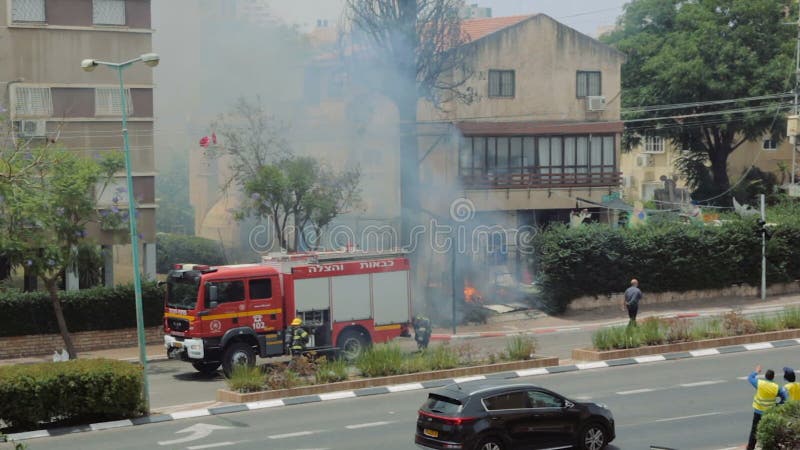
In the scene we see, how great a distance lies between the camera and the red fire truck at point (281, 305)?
2769 centimetres

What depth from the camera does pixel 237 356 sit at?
27797mm

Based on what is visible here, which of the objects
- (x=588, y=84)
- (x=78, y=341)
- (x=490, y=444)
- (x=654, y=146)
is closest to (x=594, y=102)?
(x=588, y=84)

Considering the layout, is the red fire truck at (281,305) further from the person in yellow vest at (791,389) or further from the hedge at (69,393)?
the person in yellow vest at (791,389)

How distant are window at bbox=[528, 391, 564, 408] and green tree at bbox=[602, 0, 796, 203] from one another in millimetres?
41781

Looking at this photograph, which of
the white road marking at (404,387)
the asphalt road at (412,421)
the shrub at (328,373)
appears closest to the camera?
the asphalt road at (412,421)

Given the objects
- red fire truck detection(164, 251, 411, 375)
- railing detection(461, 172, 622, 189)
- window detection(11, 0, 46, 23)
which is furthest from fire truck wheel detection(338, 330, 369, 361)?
railing detection(461, 172, 622, 189)

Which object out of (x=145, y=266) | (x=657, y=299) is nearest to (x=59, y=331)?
(x=145, y=266)

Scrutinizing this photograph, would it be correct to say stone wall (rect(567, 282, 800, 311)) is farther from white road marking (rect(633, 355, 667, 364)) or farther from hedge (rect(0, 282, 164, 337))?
hedge (rect(0, 282, 164, 337))

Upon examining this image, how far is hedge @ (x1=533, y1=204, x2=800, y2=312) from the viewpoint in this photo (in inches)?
1528

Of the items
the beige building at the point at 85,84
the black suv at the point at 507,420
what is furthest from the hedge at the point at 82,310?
the black suv at the point at 507,420

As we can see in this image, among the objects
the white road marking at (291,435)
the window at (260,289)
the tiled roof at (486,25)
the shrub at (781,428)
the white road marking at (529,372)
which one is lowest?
the white road marking at (529,372)

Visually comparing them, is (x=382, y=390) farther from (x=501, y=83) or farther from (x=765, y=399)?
(x=501, y=83)

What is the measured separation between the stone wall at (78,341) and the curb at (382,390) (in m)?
11.2

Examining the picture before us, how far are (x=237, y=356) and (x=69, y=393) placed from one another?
6.53 meters
